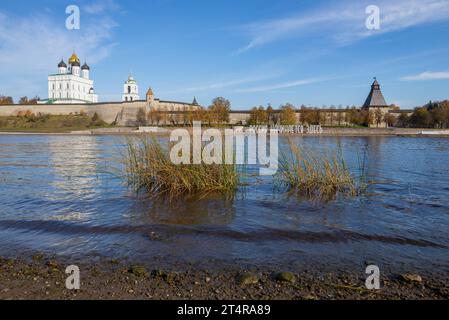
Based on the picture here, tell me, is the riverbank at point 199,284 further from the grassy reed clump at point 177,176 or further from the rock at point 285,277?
the grassy reed clump at point 177,176

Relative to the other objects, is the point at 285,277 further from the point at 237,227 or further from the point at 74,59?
the point at 74,59

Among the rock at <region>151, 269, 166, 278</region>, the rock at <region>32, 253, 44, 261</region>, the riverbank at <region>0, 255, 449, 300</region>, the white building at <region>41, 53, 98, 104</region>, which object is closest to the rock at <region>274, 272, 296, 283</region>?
the riverbank at <region>0, 255, 449, 300</region>

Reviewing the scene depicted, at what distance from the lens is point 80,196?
9.55 m

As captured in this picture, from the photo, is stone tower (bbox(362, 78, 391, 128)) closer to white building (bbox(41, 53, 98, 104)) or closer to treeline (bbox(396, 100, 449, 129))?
treeline (bbox(396, 100, 449, 129))

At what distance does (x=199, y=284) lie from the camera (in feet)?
13.6

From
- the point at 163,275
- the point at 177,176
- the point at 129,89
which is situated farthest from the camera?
the point at 129,89

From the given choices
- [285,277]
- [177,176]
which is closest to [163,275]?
[285,277]

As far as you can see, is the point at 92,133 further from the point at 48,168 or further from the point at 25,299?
the point at 25,299

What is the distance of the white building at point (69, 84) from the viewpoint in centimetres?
11419

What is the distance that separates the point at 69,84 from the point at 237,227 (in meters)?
122

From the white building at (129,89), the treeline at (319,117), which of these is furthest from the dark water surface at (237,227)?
the white building at (129,89)

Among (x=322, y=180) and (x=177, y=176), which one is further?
(x=322, y=180)
